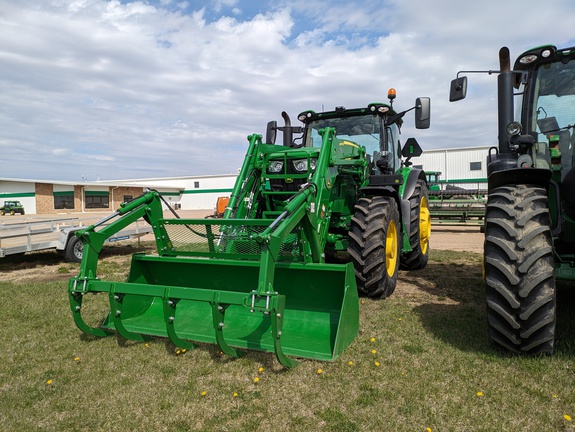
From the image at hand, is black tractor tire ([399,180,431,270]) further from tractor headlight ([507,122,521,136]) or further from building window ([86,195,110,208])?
building window ([86,195,110,208])

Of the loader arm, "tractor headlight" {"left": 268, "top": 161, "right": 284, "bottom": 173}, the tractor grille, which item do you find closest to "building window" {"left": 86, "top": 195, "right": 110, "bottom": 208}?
"tractor headlight" {"left": 268, "top": 161, "right": 284, "bottom": 173}

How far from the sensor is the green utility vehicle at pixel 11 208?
33875 millimetres

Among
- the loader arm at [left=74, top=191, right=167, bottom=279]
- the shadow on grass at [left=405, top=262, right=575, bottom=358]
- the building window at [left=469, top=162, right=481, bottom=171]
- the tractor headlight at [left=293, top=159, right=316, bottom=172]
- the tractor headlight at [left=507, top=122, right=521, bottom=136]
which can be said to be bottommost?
the shadow on grass at [left=405, top=262, right=575, bottom=358]

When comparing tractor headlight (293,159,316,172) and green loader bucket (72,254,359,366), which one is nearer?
green loader bucket (72,254,359,366)

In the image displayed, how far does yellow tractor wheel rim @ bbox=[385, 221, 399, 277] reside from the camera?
5.69 meters

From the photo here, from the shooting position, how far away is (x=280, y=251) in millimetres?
4801

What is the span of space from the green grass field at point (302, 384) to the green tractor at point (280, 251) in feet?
0.69

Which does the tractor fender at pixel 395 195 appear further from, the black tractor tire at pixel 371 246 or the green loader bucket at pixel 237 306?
the green loader bucket at pixel 237 306

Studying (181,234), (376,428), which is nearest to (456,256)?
(181,234)

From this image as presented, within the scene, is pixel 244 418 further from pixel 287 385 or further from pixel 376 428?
pixel 376 428

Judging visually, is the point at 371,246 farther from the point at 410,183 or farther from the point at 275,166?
the point at 410,183

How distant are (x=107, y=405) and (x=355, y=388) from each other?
178cm

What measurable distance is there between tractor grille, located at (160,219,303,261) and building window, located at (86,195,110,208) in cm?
3739

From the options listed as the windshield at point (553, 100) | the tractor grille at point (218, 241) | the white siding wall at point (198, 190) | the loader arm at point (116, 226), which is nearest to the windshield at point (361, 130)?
the tractor grille at point (218, 241)
